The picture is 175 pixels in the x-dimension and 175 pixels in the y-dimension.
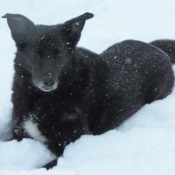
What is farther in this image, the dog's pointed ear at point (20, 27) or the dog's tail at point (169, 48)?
the dog's tail at point (169, 48)

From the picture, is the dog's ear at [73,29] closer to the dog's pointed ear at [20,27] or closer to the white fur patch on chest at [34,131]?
the dog's pointed ear at [20,27]

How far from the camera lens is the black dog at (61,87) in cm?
392

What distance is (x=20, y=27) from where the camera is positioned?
3.93m

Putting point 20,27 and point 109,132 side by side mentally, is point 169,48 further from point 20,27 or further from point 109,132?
point 20,27

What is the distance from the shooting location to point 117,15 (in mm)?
7438

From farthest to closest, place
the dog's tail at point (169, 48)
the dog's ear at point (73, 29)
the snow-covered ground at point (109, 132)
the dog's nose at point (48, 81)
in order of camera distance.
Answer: the dog's tail at point (169, 48)
the dog's ear at point (73, 29)
the dog's nose at point (48, 81)
the snow-covered ground at point (109, 132)

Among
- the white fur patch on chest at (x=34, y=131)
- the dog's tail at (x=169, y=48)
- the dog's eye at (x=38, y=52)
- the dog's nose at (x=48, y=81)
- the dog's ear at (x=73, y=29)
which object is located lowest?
the white fur patch on chest at (x=34, y=131)

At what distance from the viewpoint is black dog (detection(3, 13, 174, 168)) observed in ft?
12.9

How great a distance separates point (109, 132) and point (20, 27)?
142 cm

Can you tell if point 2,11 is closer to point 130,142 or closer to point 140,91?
point 140,91

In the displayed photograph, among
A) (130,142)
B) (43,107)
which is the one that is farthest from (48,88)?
(130,142)

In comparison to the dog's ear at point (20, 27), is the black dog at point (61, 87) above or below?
below

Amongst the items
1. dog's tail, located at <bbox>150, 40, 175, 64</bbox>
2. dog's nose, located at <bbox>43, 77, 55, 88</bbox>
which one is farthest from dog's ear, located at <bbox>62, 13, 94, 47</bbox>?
dog's tail, located at <bbox>150, 40, 175, 64</bbox>

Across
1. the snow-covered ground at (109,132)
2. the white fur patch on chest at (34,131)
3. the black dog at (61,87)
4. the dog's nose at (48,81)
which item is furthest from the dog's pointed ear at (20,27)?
the snow-covered ground at (109,132)
